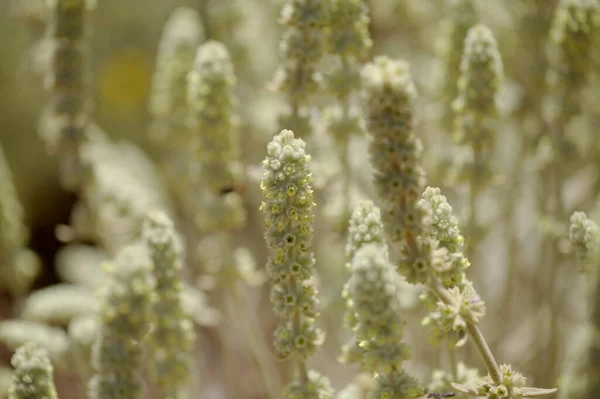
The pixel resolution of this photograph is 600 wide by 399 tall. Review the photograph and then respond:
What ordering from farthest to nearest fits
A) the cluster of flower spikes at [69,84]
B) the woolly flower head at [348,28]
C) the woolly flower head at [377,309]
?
the cluster of flower spikes at [69,84] → the woolly flower head at [348,28] → the woolly flower head at [377,309]

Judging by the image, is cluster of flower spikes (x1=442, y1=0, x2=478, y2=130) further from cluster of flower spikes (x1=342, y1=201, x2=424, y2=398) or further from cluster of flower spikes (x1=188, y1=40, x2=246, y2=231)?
cluster of flower spikes (x1=342, y1=201, x2=424, y2=398)

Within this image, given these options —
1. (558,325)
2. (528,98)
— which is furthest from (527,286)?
(528,98)

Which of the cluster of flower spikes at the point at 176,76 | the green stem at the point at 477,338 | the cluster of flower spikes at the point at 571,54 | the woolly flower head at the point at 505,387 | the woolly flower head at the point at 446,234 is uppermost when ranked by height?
the cluster of flower spikes at the point at 176,76

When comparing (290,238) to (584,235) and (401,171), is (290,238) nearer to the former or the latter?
(401,171)

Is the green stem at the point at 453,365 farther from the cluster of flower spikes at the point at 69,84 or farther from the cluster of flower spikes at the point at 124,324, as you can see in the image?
the cluster of flower spikes at the point at 69,84

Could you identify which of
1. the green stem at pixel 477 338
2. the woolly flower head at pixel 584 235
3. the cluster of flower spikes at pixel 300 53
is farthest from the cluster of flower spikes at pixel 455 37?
the green stem at pixel 477 338

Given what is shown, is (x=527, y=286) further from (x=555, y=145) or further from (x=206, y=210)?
(x=206, y=210)

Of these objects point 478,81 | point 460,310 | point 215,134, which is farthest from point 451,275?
point 215,134
